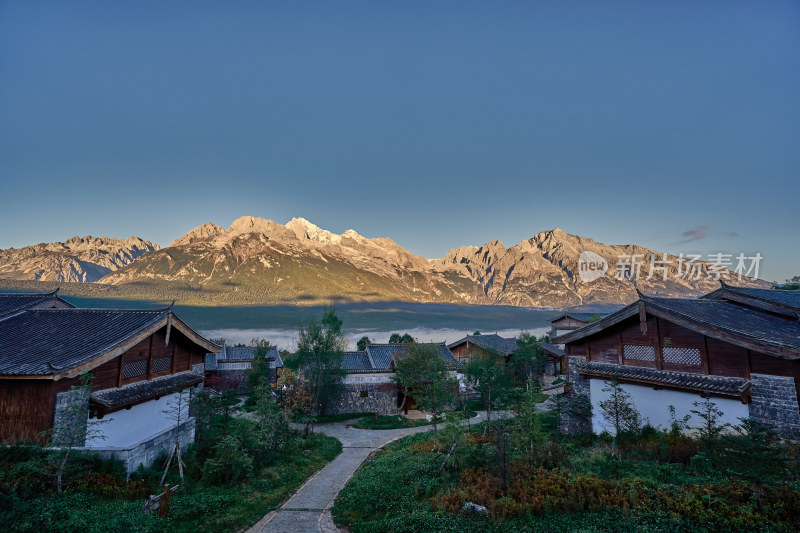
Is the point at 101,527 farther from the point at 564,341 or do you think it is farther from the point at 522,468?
the point at 564,341

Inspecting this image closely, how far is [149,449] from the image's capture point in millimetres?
14422

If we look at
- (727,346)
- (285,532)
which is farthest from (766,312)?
(285,532)

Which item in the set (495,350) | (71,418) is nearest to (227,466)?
(71,418)

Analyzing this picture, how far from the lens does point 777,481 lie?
10.1 metres

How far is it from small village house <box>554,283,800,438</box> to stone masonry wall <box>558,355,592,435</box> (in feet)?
0.16

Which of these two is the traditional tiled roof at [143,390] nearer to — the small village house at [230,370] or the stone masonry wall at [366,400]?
the stone masonry wall at [366,400]

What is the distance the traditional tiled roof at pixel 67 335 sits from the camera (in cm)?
1316

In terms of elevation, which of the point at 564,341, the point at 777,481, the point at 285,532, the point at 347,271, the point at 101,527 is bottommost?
the point at 285,532

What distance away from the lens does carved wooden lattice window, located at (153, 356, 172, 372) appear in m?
18.1

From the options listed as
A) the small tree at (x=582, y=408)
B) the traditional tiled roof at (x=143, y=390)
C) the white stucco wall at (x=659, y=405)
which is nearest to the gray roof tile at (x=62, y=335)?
the traditional tiled roof at (x=143, y=390)

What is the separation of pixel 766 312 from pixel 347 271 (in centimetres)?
15815

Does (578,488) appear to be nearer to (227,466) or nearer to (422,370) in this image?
(227,466)

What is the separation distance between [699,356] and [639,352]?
7.66 ft

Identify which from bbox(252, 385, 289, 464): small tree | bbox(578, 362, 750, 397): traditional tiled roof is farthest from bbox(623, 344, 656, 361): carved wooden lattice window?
bbox(252, 385, 289, 464): small tree
